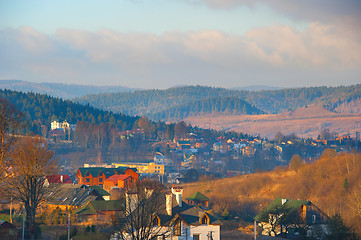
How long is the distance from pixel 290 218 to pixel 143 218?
19062 mm

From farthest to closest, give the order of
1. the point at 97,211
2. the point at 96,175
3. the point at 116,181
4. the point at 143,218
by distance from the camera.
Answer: the point at 96,175, the point at 116,181, the point at 97,211, the point at 143,218

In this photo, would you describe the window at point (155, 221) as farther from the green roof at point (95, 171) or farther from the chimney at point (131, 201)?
the green roof at point (95, 171)

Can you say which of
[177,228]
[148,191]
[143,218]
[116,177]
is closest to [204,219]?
[177,228]

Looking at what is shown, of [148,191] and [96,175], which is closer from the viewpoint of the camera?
[148,191]

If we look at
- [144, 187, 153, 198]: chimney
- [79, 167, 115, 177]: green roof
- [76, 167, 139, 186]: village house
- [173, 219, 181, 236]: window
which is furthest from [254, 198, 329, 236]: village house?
[79, 167, 115, 177]: green roof

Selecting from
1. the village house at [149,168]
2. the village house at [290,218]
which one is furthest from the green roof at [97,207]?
the village house at [149,168]

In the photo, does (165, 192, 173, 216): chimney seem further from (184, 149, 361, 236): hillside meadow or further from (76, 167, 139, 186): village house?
(76, 167, 139, 186): village house

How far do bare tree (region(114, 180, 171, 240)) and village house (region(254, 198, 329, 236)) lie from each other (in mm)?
12881

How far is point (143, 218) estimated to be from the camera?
52.9m

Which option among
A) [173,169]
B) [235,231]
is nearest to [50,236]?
[235,231]

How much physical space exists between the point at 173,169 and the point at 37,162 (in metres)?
119

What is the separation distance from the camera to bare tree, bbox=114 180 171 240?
51812mm

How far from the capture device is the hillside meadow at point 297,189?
82.4 meters

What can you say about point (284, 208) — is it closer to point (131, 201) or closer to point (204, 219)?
point (204, 219)
